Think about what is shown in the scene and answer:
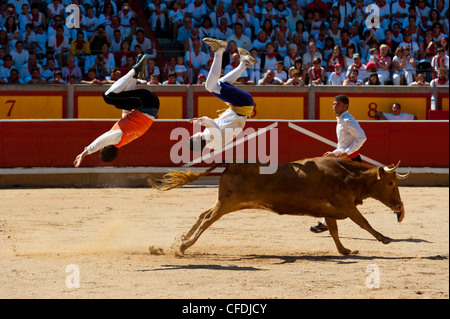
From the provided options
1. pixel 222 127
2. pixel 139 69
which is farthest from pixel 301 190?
pixel 139 69

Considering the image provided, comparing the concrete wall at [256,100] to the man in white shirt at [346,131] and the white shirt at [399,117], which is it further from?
the man in white shirt at [346,131]

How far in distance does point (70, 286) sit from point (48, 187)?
7.80 meters

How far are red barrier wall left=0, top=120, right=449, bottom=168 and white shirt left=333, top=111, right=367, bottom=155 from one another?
5.91 meters

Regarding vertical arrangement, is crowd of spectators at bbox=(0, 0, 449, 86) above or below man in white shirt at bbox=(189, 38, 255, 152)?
above

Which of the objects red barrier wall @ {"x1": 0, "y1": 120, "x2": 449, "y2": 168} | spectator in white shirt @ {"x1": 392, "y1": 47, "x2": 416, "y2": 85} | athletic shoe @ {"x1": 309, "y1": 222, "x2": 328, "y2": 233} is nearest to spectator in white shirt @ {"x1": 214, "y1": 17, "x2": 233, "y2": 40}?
red barrier wall @ {"x1": 0, "y1": 120, "x2": 449, "y2": 168}

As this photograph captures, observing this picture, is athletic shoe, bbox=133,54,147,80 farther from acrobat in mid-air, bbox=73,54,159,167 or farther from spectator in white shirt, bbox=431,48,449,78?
spectator in white shirt, bbox=431,48,449,78

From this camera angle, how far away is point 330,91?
15617mm

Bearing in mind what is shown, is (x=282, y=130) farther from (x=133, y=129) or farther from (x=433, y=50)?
(x=133, y=129)

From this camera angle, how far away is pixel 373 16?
16.2 m

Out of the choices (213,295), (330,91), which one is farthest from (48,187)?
(213,295)

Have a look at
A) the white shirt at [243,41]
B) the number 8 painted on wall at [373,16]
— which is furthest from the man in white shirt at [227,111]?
the number 8 painted on wall at [373,16]

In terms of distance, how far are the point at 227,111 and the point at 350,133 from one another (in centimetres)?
149

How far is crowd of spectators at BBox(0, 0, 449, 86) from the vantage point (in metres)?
15.0

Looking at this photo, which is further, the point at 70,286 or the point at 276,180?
the point at 276,180
